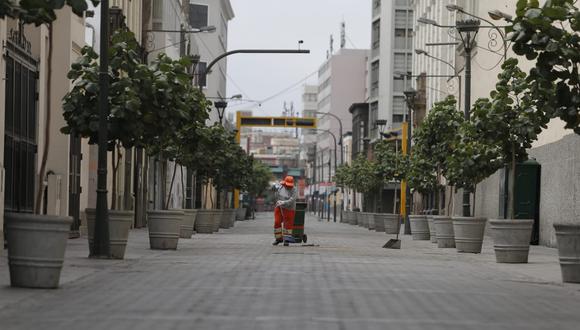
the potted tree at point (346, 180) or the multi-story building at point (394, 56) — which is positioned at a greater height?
the multi-story building at point (394, 56)

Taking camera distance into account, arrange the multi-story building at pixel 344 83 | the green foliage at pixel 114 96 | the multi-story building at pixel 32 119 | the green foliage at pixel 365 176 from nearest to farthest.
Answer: the green foliage at pixel 114 96 < the multi-story building at pixel 32 119 < the green foliage at pixel 365 176 < the multi-story building at pixel 344 83

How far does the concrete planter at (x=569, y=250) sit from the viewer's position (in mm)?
17484

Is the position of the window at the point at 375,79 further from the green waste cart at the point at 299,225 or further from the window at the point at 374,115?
the green waste cart at the point at 299,225

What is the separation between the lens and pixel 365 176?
243 ft

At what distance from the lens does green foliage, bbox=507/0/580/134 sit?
1524cm

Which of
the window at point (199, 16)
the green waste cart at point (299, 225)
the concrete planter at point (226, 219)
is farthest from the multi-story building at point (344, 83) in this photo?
the green waste cart at point (299, 225)

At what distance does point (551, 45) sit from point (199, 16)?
9302 centimetres

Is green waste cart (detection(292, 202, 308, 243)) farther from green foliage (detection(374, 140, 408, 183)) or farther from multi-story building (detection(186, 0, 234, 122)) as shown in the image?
multi-story building (detection(186, 0, 234, 122))

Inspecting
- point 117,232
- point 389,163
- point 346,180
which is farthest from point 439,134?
point 346,180

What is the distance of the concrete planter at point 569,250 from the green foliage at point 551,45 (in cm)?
199

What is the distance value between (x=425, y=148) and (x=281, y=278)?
2214cm

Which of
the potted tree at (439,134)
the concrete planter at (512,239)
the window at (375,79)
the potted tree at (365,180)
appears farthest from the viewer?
the window at (375,79)

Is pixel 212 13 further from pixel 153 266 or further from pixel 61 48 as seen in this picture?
pixel 153 266

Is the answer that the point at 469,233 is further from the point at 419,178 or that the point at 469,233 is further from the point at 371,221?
the point at 371,221
